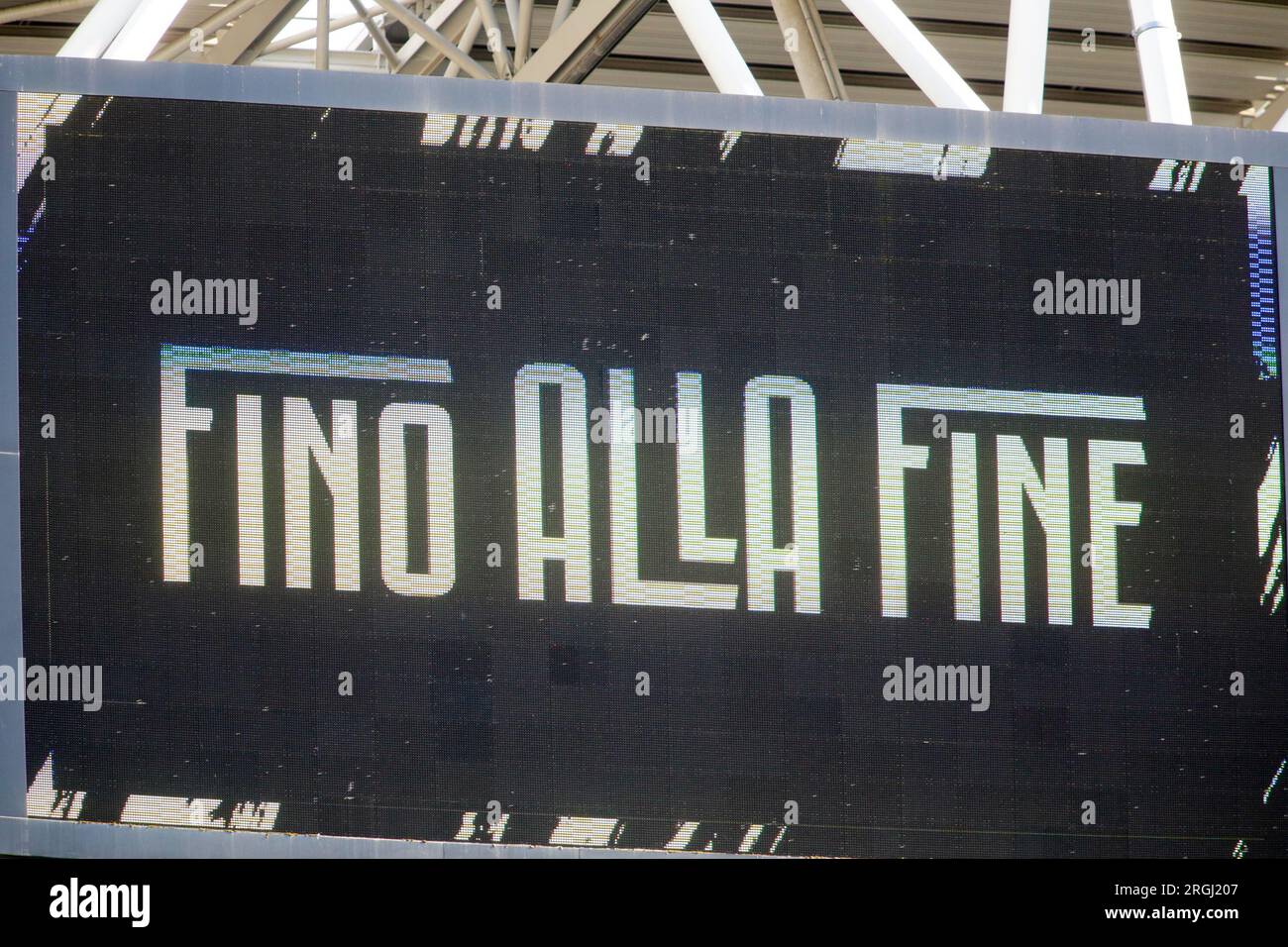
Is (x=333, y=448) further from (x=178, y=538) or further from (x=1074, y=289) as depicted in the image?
(x=1074, y=289)

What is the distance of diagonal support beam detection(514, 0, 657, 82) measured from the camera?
1314 centimetres

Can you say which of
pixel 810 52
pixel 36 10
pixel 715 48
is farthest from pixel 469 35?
pixel 715 48

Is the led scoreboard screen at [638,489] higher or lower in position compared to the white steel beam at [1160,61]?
lower

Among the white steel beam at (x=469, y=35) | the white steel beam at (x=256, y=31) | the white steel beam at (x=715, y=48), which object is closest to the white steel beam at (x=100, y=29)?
the white steel beam at (x=256, y=31)

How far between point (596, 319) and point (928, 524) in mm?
1886

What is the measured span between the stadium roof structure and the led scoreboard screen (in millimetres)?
4130

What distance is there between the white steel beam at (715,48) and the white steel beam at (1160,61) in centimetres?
228

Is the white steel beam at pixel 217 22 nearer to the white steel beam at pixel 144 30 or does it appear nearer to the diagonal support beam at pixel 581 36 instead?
the diagonal support beam at pixel 581 36

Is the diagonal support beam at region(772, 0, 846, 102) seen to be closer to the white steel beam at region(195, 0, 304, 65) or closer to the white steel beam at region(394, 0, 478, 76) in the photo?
the white steel beam at region(195, 0, 304, 65)

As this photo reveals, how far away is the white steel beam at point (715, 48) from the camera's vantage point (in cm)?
1122

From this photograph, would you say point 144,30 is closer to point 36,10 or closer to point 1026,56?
point 1026,56

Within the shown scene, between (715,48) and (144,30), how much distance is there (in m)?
3.31

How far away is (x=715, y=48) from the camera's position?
37.6 feet
